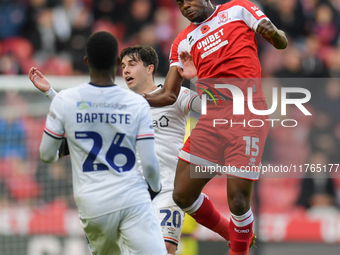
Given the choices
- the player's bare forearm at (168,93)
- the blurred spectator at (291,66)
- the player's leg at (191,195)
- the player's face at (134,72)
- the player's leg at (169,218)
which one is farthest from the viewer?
the blurred spectator at (291,66)

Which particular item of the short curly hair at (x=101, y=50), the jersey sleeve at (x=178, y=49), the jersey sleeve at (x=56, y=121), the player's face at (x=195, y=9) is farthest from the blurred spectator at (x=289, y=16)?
the jersey sleeve at (x=56, y=121)

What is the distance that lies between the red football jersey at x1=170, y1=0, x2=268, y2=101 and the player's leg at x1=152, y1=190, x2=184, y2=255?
4.27 feet

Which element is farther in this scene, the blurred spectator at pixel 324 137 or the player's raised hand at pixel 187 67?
the blurred spectator at pixel 324 137

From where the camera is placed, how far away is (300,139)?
852cm

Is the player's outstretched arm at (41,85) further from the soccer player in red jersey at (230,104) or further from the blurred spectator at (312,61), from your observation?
the blurred spectator at (312,61)

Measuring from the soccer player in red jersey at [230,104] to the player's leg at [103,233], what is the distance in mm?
1152

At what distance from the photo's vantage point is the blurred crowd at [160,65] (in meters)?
7.56

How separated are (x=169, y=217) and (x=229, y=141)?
43.6 inches

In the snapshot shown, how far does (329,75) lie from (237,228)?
18.4ft

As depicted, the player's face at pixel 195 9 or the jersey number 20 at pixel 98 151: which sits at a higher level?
the player's face at pixel 195 9

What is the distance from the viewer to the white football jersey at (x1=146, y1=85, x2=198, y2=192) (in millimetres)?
5289

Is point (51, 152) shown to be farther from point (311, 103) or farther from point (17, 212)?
point (311, 103)

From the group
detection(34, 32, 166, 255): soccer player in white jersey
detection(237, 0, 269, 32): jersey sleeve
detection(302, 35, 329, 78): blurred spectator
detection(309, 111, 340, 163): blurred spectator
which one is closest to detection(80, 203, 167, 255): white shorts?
detection(34, 32, 166, 255): soccer player in white jersey

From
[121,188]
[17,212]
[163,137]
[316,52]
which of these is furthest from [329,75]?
[121,188]
